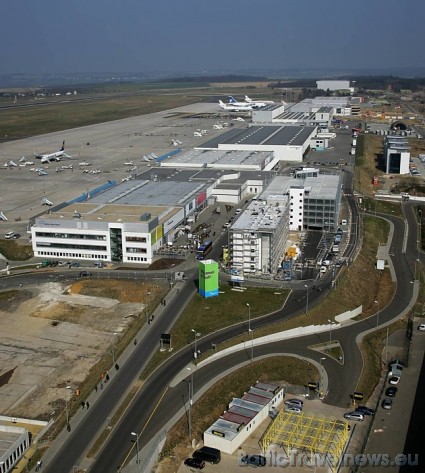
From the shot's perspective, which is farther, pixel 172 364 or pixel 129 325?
pixel 129 325

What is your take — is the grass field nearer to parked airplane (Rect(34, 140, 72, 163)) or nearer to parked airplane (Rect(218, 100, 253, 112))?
parked airplane (Rect(218, 100, 253, 112))

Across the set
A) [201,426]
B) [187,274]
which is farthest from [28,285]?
[201,426]

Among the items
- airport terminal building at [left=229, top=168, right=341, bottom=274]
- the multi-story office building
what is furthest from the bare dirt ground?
airport terminal building at [left=229, top=168, right=341, bottom=274]

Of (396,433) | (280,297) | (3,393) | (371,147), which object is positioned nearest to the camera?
(396,433)

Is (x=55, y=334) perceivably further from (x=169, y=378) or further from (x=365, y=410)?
(x=365, y=410)

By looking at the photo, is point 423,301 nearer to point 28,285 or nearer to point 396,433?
point 396,433

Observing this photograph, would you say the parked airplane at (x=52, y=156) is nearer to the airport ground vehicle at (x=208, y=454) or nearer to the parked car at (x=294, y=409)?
the parked car at (x=294, y=409)

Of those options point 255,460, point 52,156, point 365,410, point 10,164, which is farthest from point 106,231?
point 52,156
